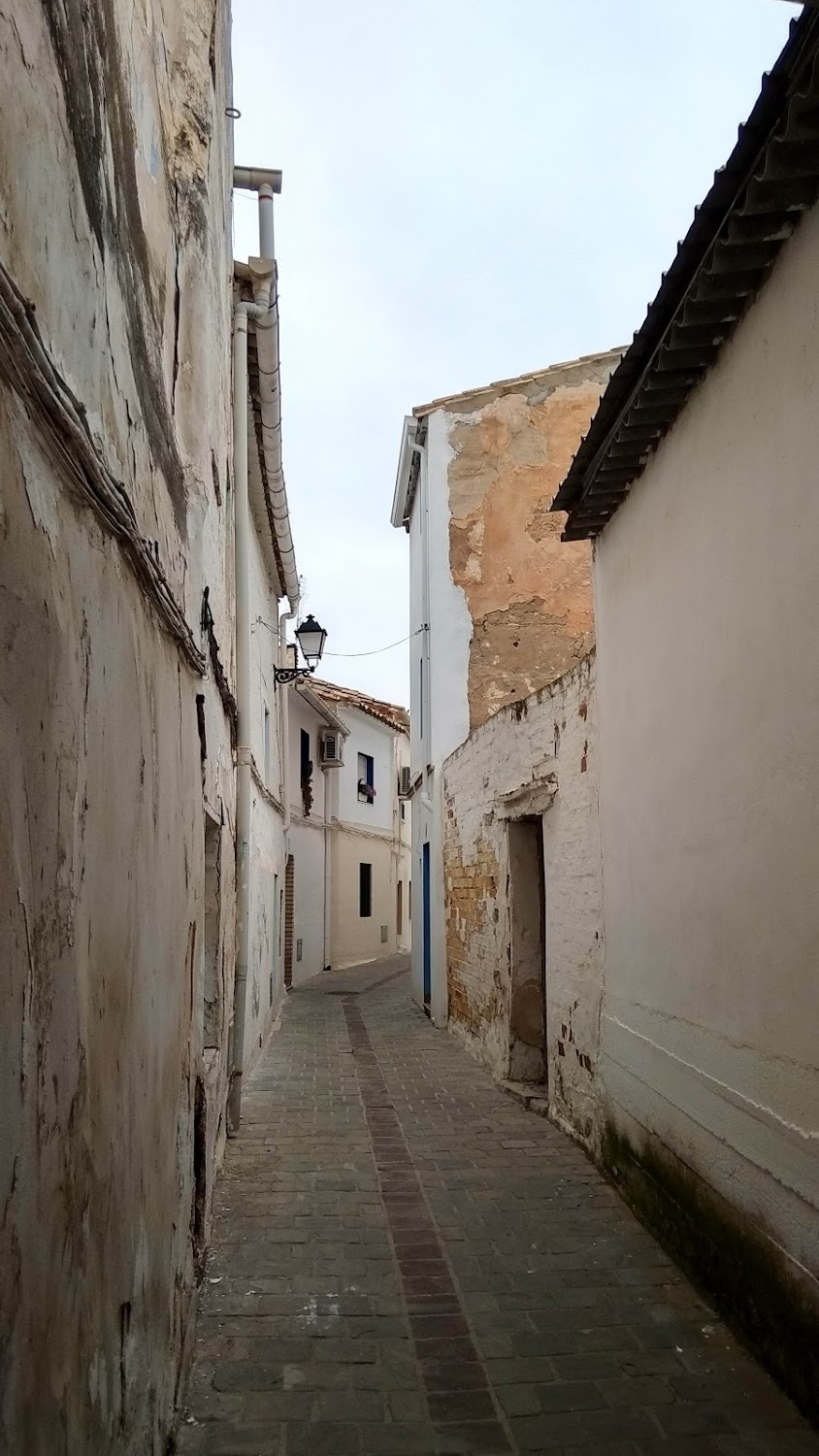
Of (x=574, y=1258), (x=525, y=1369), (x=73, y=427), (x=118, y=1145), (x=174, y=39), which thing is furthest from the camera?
(x=574, y=1258)

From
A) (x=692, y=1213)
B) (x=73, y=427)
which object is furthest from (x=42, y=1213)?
(x=692, y=1213)

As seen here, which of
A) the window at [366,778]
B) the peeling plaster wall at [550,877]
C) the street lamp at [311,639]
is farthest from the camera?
the window at [366,778]

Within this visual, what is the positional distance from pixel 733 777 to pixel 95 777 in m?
2.86

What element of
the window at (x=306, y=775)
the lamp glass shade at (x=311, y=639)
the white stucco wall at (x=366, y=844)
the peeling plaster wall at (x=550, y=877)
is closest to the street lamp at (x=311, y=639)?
the lamp glass shade at (x=311, y=639)

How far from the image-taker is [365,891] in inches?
1012

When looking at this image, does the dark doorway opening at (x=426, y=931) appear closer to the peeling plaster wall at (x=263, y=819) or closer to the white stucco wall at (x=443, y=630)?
the white stucco wall at (x=443, y=630)

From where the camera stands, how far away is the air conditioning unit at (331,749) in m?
22.4

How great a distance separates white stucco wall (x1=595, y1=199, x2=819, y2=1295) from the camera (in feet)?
11.8

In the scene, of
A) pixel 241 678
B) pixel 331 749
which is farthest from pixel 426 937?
pixel 331 749

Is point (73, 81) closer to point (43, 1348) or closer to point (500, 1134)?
point (43, 1348)

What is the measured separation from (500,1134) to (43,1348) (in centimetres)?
601

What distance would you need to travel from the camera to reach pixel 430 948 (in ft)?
46.5

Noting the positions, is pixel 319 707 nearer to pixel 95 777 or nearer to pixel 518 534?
pixel 518 534

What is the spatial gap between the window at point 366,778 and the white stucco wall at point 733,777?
773 inches
